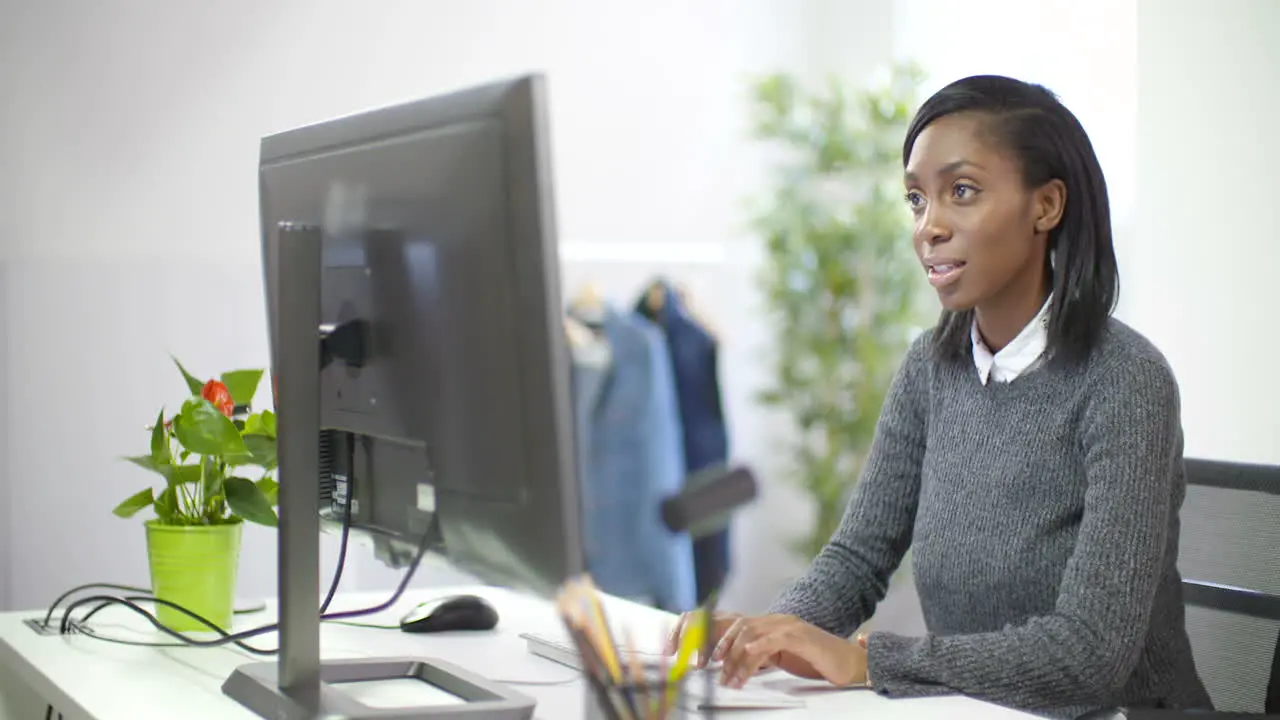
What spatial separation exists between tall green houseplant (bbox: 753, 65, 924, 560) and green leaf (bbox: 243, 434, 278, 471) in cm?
269

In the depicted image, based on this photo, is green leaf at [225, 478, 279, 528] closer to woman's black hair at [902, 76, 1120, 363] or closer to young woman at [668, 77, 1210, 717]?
young woman at [668, 77, 1210, 717]

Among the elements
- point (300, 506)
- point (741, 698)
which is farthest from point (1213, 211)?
point (300, 506)

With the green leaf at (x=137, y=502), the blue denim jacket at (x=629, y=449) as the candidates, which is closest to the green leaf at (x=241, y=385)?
the green leaf at (x=137, y=502)

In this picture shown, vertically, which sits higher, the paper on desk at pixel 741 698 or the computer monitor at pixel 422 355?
the computer monitor at pixel 422 355

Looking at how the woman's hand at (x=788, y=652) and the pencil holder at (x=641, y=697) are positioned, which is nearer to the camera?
the pencil holder at (x=641, y=697)

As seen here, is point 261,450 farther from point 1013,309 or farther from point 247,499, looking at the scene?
point 1013,309

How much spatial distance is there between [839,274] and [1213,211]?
121 centimetres

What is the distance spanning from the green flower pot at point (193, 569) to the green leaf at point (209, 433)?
11 centimetres

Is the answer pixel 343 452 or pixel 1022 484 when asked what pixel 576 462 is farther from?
pixel 1022 484

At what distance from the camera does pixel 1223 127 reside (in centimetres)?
291

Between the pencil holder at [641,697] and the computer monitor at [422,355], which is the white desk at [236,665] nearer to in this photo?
the computer monitor at [422,355]

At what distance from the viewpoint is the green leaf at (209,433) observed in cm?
141

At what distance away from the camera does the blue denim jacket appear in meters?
3.60

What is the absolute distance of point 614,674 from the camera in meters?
0.79
